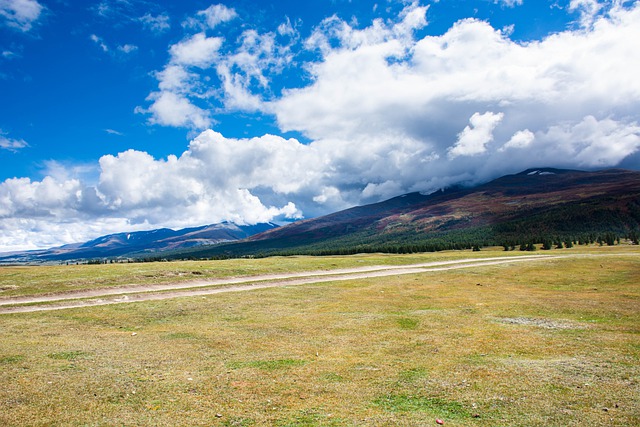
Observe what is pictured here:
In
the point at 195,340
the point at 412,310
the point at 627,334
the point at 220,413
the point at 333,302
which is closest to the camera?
the point at 220,413

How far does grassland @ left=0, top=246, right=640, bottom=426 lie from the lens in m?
11.9

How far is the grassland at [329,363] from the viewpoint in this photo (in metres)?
11.9

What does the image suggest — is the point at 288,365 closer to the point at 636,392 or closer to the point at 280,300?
the point at 636,392

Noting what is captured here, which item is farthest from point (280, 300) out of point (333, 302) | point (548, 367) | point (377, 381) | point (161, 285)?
point (548, 367)

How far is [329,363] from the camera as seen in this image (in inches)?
683

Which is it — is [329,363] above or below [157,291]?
below

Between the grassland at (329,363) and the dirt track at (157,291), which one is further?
the dirt track at (157,291)

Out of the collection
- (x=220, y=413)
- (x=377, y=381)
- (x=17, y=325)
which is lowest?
(x=377, y=381)

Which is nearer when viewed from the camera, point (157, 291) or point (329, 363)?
point (329, 363)

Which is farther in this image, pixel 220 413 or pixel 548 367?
pixel 548 367

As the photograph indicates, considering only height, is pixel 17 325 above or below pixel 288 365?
above

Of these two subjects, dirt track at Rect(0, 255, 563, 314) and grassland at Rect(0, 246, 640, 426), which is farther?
dirt track at Rect(0, 255, 563, 314)

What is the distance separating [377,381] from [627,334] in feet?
54.2

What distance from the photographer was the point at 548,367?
15711mm
